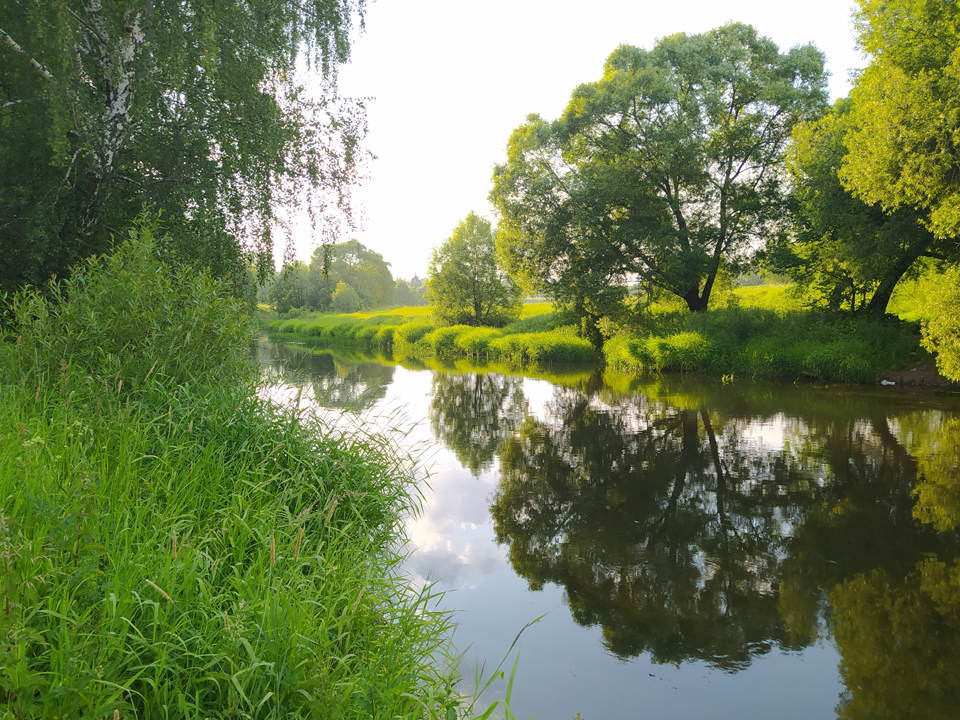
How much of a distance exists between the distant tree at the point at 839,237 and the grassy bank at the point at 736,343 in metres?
1.03

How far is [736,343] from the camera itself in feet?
62.5

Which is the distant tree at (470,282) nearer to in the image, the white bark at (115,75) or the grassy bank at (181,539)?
the white bark at (115,75)

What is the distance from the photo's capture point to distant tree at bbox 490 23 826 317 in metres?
20.1

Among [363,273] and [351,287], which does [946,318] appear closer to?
[351,287]

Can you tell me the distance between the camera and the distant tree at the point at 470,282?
113ft

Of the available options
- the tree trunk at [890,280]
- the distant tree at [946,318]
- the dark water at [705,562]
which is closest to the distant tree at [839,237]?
the tree trunk at [890,280]

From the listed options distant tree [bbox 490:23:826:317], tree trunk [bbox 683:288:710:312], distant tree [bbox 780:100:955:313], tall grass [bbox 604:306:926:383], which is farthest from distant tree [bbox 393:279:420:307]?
distant tree [bbox 780:100:955:313]

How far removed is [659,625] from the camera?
425cm

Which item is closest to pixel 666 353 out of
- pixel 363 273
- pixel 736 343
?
pixel 736 343

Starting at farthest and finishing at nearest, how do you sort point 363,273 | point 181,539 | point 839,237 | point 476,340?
point 363,273 → point 476,340 → point 839,237 → point 181,539

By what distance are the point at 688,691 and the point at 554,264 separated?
20.8 meters

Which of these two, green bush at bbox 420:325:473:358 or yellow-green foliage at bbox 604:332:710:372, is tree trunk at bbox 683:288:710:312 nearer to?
yellow-green foliage at bbox 604:332:710:372

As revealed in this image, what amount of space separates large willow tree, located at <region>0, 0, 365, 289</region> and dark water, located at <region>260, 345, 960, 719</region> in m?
2.65

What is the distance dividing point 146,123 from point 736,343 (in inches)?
686
